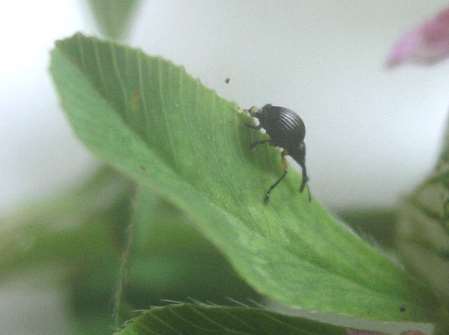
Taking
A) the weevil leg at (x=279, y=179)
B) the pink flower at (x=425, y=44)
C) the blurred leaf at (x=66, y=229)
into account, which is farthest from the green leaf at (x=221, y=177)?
the blurred leaf at (x=66, y=229)

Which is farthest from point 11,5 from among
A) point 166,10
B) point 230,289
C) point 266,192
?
point 266,192

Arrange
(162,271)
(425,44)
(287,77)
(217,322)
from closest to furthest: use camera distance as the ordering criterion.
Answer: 1. (425,44)
2. (217,322)
3. (162,271)
4. (287,77)

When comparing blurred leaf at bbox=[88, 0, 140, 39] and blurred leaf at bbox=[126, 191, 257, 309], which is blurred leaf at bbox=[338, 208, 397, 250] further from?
blurred leaf at bbox=[88, 0, 140, 39]

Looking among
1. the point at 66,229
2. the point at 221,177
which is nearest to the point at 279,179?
the point at 221,177

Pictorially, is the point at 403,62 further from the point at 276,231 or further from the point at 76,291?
the point at 76,291

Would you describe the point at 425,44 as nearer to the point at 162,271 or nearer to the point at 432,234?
the point at 432,234

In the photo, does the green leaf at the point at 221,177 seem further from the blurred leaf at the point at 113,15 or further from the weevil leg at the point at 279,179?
the blurred leaf at the point at 113,15

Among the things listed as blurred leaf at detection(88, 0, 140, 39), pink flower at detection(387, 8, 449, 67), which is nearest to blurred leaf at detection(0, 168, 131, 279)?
blurred leaf at detection(88, 0, 140, 39)
